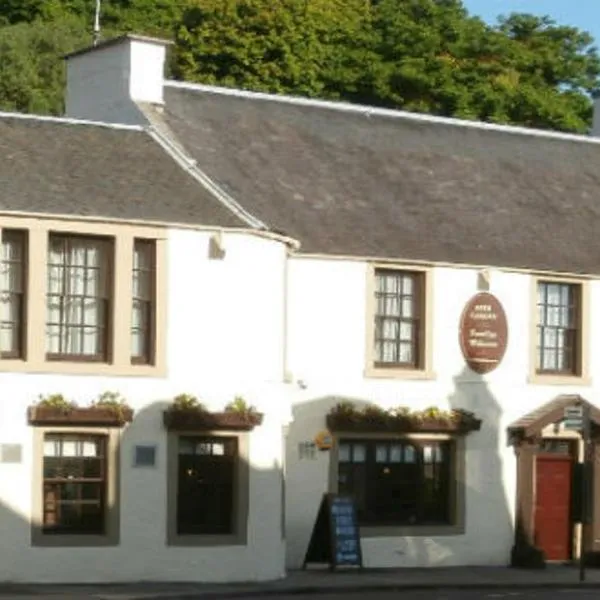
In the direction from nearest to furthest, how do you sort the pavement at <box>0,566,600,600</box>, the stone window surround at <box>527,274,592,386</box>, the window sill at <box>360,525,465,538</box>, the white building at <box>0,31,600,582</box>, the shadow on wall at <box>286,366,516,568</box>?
the pavement at <box>0,566,600,600</box>
the white building at <box>0,31,600,582</box>
the shadow on wall at <box>286,366,516,568</box>
the window sill at <box>360,525,465,538</box>
the stone window surround at <box>527,274,592,386</box>

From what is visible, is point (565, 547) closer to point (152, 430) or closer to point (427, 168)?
point (427, 168)

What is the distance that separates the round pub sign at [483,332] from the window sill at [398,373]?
887 mm

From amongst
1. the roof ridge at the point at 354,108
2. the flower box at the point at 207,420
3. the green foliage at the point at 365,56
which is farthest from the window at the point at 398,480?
the green foliage at the point at 365,56

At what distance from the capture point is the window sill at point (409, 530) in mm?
38594

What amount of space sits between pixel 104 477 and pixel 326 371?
234 inches

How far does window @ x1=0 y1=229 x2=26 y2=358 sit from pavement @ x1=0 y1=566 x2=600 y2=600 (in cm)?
355

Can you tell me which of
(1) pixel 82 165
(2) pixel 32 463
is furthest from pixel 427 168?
(2) pixel 32 463

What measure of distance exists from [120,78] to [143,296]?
6.85 m

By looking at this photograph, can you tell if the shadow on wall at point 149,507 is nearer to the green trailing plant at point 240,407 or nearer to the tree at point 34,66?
the green trailing plant at point 240,407

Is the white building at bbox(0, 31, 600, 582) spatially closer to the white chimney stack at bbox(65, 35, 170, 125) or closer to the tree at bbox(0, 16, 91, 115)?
the white chimney stack at bbox(65, 35, 170, 125)

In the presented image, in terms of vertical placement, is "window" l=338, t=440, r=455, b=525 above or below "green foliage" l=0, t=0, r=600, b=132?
below

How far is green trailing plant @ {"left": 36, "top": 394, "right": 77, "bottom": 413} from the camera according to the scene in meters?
33.0

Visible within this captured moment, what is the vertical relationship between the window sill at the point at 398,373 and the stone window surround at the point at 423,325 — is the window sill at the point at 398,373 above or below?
below

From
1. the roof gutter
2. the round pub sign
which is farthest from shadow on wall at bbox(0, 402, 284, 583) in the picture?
the round pub sign
